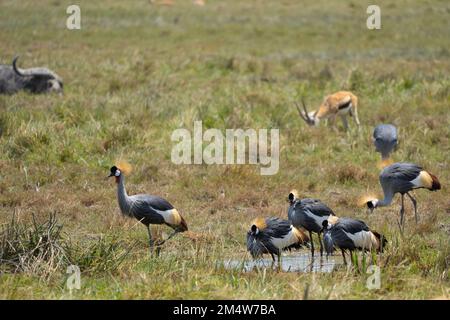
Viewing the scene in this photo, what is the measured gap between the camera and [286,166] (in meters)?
11.6

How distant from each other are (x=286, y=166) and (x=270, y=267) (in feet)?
13.5

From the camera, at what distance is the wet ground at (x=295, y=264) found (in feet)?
24.9

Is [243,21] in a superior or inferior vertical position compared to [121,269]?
superior

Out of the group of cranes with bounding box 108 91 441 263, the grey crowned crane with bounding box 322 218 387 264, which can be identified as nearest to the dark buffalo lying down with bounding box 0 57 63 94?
the group of cranes with bounding box 108 91 441 263

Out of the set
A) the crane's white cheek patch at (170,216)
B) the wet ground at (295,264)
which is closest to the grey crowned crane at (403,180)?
the wet ground at (295,264)

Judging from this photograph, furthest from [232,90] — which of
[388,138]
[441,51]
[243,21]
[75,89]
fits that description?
[243,21]

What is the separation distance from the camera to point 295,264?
327 inches

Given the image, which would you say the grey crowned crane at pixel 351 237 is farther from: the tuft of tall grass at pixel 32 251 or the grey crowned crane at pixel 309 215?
the tuft of tall grass at pixel 32 251

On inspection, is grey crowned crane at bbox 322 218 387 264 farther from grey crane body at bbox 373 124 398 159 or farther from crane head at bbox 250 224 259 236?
grey crane body at bbox 373 124 398 159

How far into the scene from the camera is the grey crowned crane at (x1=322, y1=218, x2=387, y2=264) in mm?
7656

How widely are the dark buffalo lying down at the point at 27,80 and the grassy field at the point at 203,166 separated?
0.37m

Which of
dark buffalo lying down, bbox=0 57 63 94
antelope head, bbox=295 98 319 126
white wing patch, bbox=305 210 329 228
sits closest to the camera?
white wing patch, bbox=305 210 329 228

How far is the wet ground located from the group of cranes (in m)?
0.12
